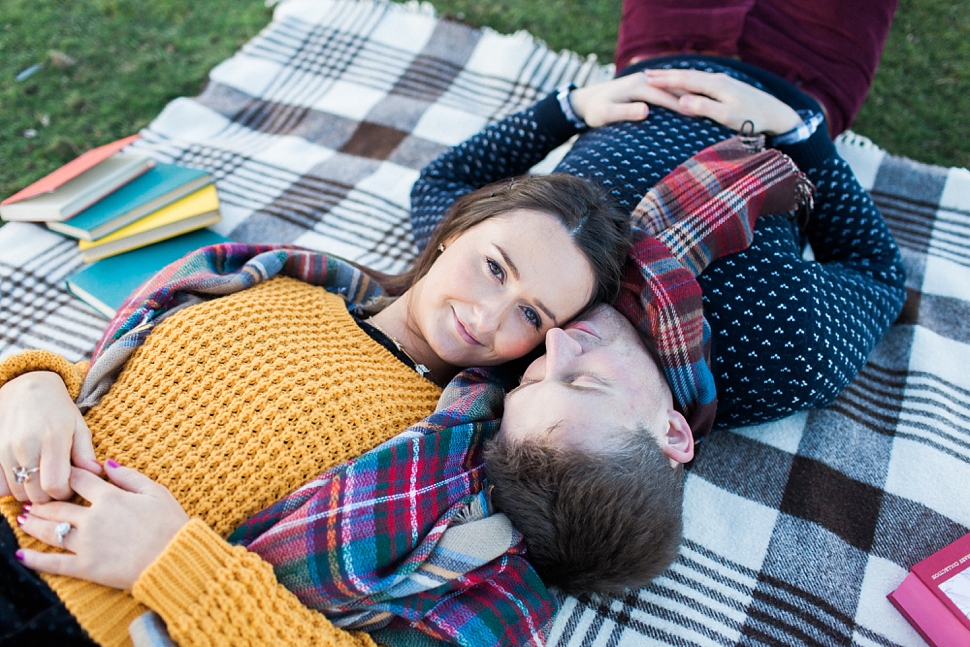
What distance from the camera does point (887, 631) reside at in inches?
54.7

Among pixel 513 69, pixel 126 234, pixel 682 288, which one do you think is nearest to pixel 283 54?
pixel 513 69

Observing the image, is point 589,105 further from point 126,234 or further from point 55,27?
point 55,27

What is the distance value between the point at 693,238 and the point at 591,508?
76 centimetres

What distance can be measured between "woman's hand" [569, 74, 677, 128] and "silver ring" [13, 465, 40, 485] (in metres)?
1.63

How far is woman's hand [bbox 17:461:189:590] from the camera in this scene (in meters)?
1.09

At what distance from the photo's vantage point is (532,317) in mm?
1452

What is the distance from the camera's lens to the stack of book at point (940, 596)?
128cm

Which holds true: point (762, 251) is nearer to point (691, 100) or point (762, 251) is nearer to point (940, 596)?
point (691, 100)

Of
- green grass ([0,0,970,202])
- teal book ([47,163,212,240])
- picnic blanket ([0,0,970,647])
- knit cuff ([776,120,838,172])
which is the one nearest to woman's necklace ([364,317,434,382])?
picnic blanket ([0,0,970,647])

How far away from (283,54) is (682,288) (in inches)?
84.5

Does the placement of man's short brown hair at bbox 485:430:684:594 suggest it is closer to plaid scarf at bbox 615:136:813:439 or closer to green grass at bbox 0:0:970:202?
plaid scarf at bbox 615:136:813:439

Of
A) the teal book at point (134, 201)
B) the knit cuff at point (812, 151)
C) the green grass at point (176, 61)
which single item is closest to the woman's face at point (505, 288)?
the knit cuff at point (812, 151)

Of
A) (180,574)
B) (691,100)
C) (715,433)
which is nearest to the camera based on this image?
(180,574)

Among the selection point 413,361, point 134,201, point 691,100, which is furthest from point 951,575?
point 134,201
